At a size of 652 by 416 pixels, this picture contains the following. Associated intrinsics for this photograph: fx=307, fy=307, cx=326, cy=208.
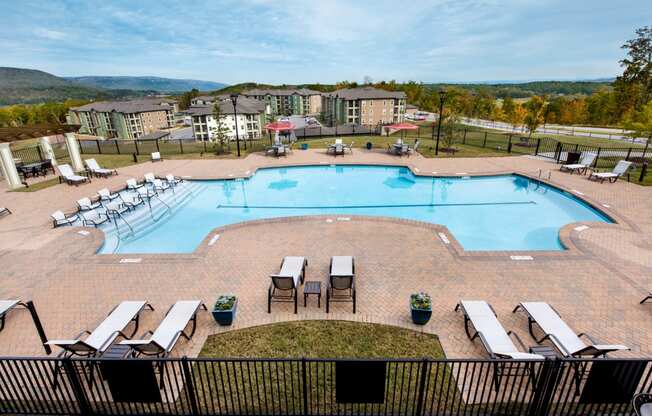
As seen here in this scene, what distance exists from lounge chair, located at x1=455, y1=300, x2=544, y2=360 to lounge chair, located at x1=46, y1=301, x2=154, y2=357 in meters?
7.04

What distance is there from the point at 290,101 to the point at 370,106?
4718cm

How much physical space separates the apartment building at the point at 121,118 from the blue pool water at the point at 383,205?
2840 inches

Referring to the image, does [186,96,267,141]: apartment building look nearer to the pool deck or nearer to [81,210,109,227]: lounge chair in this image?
[81,210,109,227]: lounge chair

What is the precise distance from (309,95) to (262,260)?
340ft

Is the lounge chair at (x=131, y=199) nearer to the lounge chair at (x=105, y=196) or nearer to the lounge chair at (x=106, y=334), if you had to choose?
the lounge chair at (x=105, y=196)

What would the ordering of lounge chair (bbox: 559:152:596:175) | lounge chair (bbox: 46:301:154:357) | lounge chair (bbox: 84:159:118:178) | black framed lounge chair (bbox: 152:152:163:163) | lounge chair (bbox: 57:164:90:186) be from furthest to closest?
black framed lounge chair (bbox: 152:152:163:163) < lounge chair (bbox: 84:159:118:178) < lounge chair (bbox: 559:152:596:175) < lounge chair (bbox: 57:164:90:186) < lounge chair (bbox: 46:301:154:357)

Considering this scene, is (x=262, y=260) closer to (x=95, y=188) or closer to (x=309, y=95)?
(x=95, y=188)

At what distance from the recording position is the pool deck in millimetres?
6852

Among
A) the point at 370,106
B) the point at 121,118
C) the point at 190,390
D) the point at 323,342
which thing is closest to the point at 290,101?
the point at 370,106

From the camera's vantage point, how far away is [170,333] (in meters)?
6.10

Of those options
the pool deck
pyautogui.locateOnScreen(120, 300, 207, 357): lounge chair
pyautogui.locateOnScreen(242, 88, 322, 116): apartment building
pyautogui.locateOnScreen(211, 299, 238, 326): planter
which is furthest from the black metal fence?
pyautogui.locateOnScreen(242, 88, 322, 116): apartment building

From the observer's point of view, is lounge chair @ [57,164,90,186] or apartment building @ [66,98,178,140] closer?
lounge chair @ [57,164,90,186]

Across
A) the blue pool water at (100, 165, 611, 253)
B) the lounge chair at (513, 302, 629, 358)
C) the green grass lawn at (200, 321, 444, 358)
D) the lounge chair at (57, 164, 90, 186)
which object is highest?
the lounge chair at (57, 164, 90, 186)

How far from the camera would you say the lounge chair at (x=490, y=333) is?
532cm
